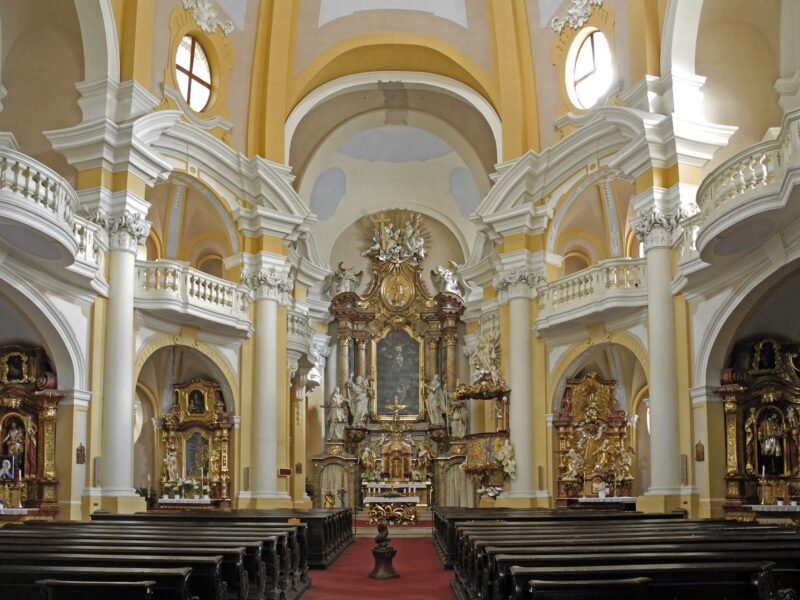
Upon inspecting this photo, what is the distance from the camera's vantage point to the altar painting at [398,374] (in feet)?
90.5

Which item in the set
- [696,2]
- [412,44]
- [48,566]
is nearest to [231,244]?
[412,44]

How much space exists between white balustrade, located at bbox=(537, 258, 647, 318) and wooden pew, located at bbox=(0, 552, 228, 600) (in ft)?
38.4

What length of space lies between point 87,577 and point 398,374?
22.1m

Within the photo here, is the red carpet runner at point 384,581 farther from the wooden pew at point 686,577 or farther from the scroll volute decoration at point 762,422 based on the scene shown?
the scroll volute decoration at point 762,422

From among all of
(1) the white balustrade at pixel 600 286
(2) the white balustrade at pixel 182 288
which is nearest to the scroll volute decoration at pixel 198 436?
(2) the white balustrade at pixel 182 288

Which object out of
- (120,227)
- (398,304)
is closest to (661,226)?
(120,227)

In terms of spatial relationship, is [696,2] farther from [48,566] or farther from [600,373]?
[48,566]

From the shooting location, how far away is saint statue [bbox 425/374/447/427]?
26.8 meters

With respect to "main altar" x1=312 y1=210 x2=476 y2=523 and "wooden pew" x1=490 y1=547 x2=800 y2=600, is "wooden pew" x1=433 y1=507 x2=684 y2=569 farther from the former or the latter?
"main altar" x1=312 y1=210 x2=476 y2=523

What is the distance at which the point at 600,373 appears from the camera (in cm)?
2127

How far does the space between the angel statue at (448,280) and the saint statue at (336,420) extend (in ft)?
14.8

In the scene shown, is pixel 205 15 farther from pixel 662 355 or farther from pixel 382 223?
pixel 662 355

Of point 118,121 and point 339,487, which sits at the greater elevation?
point 118,121

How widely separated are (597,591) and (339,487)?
20.0m
